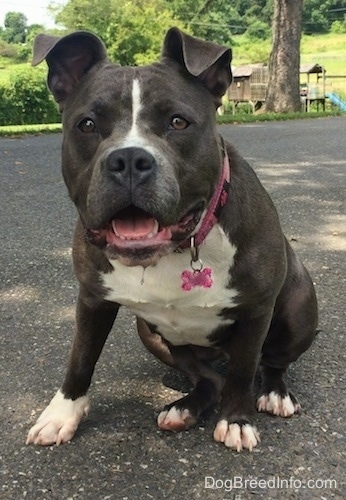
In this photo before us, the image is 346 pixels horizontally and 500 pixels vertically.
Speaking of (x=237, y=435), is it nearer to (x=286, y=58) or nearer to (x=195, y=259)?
(x=195, y=259)

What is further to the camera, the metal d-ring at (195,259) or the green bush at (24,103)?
the green bush at (24,103)

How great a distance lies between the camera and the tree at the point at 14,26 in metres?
87.4

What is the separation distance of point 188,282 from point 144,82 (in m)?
0.71

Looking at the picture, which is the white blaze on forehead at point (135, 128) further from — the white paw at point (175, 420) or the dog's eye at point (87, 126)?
the white paw at point (175, 420)

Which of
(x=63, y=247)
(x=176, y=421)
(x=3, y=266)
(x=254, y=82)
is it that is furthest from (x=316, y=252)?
(x=254, y=82)

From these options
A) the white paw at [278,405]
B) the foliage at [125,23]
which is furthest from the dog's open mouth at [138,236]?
the foliage at [125,23]

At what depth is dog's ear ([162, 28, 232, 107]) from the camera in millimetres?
2207

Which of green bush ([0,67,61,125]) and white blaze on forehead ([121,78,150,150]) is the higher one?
white blaze on forehead ([121,78,150,150])

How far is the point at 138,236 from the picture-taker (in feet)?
6.84

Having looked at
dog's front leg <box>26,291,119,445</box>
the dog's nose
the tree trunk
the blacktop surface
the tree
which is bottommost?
the tree

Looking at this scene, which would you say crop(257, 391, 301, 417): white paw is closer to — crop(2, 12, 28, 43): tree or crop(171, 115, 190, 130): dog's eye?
crop(171, 115, 190, 130): dog's eye

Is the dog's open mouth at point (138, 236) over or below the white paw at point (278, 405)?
over

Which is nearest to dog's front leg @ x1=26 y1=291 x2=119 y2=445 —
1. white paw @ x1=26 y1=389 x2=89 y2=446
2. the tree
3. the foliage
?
white paw @ x1=26 y1=389 x2=89 y2=446

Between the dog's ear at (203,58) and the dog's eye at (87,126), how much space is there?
375mm
